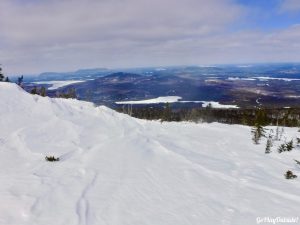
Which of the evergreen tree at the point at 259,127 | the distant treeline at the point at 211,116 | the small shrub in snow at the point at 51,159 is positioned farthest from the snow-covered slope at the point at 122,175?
the distant treeline at the point at 211,116

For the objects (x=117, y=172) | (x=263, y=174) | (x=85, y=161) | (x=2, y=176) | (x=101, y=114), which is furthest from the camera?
(x=101, y=114)

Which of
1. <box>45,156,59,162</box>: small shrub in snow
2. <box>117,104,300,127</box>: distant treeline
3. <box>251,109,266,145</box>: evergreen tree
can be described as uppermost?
<box>45,156,59,162</box>: small shrub in snow

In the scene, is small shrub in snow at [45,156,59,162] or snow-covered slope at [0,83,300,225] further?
small shrub in snow at [45,156,59,162]

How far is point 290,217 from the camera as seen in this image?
827cm

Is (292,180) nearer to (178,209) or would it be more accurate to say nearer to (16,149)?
(178,209)

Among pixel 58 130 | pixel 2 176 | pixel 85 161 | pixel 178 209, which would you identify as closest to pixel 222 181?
pixel 178 209

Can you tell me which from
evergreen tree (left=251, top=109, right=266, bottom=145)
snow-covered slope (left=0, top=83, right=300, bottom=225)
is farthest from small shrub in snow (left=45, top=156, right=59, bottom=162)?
evergreen tree (left=251, top=109, right=266, bottom=145)

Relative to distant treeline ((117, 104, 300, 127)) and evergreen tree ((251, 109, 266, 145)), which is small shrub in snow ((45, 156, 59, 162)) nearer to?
evergreen tree ((251, 109, 266, 145))

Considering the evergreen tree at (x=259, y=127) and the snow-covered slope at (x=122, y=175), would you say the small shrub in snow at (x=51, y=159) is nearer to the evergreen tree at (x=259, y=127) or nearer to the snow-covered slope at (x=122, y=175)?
the snow-covered slope at (x=122, y=175)

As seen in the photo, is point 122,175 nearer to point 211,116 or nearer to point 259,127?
point 259,127

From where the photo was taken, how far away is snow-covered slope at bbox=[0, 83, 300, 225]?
7.66 meters

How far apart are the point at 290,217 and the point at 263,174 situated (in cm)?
431

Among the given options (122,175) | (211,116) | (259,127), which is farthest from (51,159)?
(211,116)

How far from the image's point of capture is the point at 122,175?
405 inches
